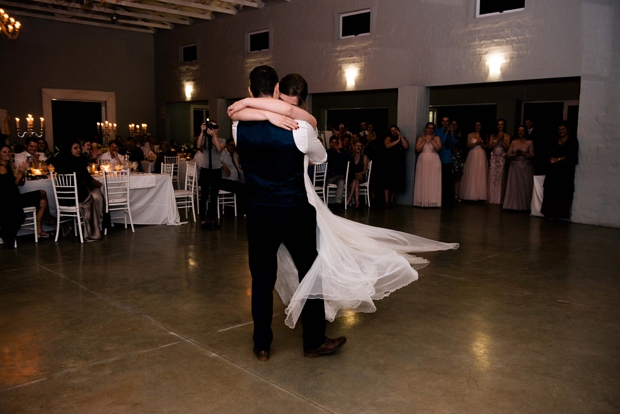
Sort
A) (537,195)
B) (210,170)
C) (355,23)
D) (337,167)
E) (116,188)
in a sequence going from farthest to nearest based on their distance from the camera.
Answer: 1. (355,23)
2. (337,167)
3. (537,195)
4. (210,170)
5. (116,188)

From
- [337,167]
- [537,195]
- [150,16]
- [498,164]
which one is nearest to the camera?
[537,195]

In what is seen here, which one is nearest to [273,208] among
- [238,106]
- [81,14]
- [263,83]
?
[238,106]

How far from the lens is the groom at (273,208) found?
2.87 m

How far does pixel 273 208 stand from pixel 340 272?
0.58 m

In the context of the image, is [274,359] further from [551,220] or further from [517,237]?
[551,220]

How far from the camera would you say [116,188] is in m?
7.12

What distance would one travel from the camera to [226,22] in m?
13.9

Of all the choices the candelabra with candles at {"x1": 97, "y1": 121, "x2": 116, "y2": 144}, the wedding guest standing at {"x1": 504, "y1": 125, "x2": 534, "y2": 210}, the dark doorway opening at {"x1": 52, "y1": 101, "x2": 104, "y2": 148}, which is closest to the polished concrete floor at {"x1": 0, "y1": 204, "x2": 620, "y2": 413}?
the wedding guest standing at {"x1": 504, "y1": 125, "x2": 534, "y2": 210}

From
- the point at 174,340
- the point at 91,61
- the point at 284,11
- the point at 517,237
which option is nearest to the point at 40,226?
the point at 174,340

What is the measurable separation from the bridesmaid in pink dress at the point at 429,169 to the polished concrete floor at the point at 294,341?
4135mm

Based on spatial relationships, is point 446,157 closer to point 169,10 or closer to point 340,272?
point 340,272

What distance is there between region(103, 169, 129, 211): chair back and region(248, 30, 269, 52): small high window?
691 cm

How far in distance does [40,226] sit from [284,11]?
312 inches

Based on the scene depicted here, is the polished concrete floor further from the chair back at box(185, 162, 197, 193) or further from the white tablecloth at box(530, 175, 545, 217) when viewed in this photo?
the chair back at box(185, 162, 197, 193)
